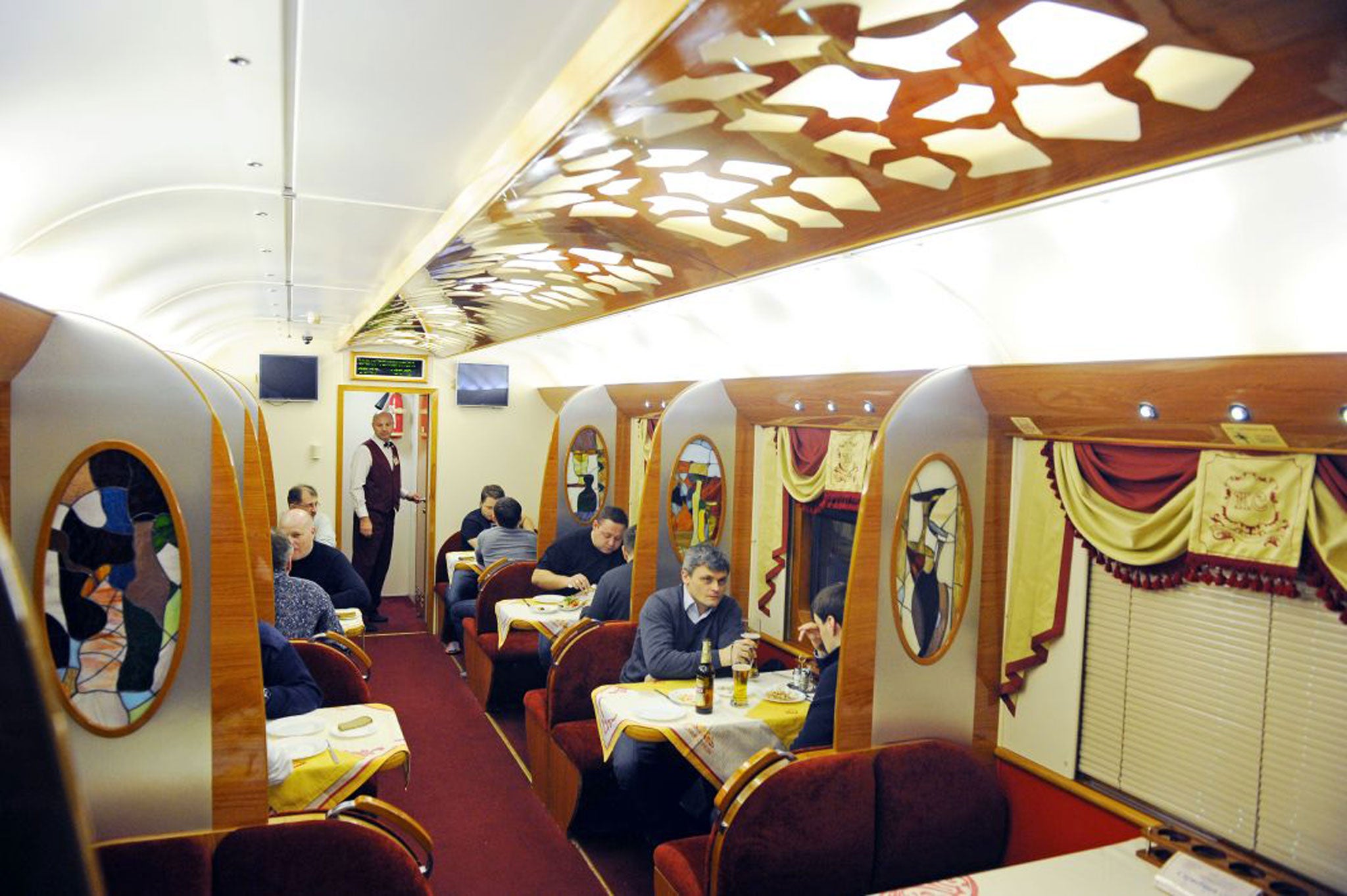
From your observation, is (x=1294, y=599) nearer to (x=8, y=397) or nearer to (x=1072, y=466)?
(x=1072, y=466)

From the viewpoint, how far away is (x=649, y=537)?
6453 millimetres

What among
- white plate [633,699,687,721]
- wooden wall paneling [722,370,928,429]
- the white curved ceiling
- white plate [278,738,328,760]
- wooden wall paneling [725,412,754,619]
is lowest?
white plate [633,699,687,721]

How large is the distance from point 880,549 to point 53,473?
3225 mm

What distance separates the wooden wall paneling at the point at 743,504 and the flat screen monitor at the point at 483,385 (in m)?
5.97

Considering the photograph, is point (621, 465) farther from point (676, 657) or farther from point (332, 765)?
point (332, 765)

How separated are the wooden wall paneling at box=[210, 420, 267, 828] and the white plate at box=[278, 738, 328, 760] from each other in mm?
528

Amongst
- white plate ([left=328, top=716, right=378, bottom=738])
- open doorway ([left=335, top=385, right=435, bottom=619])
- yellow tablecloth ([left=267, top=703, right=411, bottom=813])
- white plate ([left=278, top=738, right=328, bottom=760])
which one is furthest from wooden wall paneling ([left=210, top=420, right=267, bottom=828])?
open doorway ([left=335, top=385, right=435, bottom=619])

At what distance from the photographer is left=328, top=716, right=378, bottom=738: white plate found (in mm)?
3998

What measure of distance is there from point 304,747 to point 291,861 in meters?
0.80

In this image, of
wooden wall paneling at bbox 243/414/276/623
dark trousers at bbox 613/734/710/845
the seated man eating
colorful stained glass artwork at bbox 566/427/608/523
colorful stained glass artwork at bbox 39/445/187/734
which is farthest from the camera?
colorful stained glass artwork at bbox 566/427/608/523

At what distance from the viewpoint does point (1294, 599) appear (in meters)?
3.20

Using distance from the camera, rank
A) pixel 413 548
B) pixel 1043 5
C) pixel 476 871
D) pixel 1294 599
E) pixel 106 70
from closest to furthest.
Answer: pixel 1043 5 < pixel 106 70 < pixel 1294 599 < pixel 476 871 < pixel 413 548

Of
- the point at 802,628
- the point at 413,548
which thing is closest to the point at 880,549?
the point at 802,628

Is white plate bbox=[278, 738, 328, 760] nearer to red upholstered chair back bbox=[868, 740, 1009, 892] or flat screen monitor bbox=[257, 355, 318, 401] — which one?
red upholstered chair back bbox=[868, 740, 1009, 892]
